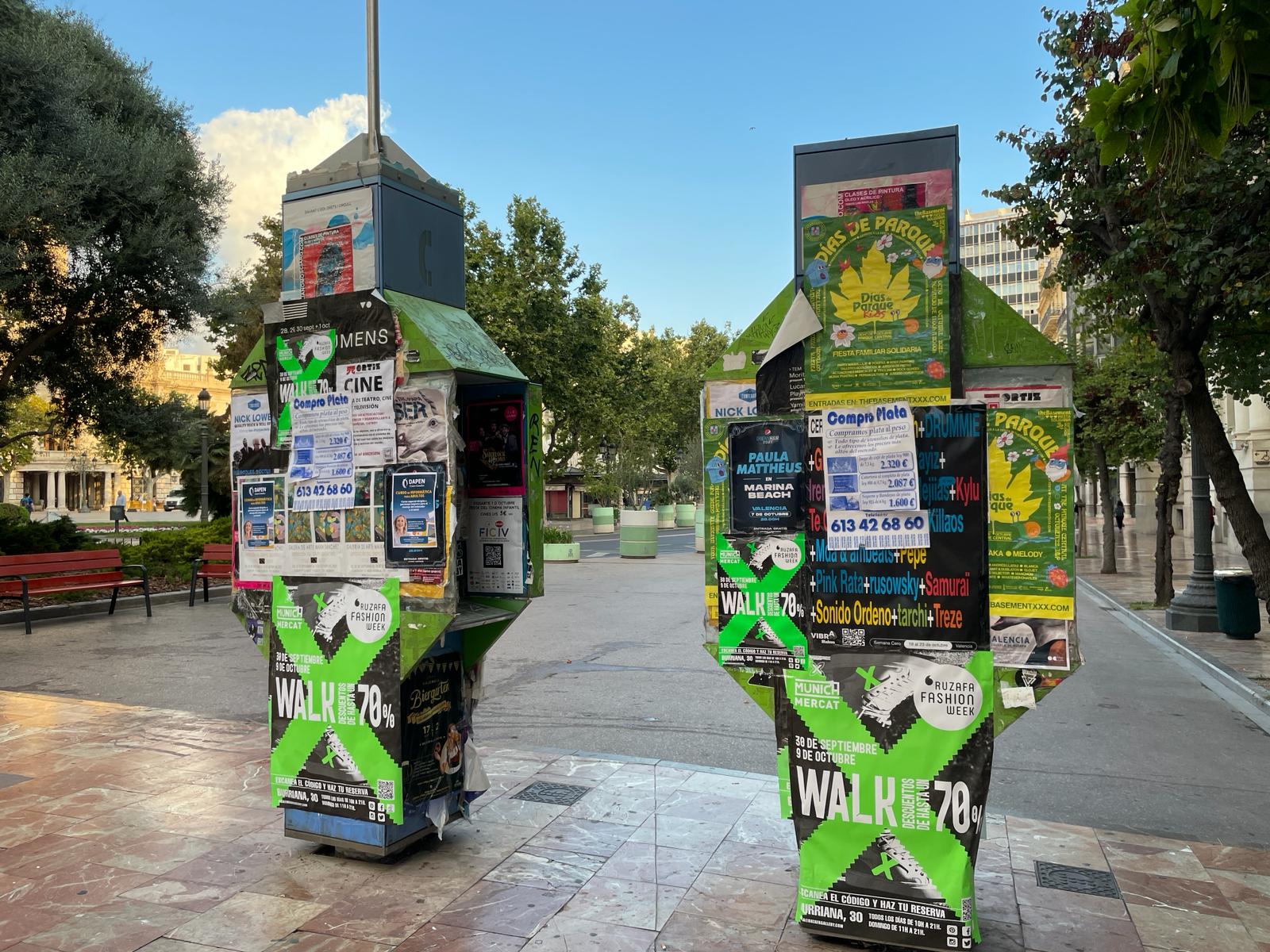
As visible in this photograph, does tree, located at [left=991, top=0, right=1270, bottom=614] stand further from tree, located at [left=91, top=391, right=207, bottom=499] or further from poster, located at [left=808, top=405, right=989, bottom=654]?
tree, located at [left=91, top=391, right=207, bottom=499]

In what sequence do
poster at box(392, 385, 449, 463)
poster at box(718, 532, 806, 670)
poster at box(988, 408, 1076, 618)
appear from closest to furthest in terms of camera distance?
poster at box(988, 408, 1076, 618)
poster at box(718, 532, 806, 670)
poster at box(392, 385, 449, 463)

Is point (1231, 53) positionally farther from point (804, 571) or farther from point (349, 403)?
point (349, 403)

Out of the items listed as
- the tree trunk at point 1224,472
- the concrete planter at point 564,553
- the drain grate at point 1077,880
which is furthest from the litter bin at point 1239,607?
the concrete planter at point 564,553

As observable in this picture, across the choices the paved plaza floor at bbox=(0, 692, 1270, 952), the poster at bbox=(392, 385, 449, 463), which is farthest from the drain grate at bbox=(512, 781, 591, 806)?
the poster at bbox=(392, 385, 449, 463)

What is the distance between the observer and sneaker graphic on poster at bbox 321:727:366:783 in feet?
13.5

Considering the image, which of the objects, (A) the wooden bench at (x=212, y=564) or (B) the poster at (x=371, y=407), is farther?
(A) the wooden bench at (x=212, y=564)

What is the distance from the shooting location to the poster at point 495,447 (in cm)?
454

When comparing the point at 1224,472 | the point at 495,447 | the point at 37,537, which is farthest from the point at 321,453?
the point at 37,537

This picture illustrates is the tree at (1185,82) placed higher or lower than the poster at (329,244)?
higher

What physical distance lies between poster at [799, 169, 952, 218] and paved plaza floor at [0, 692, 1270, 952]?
276cm

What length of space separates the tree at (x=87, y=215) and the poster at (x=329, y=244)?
10040 mm

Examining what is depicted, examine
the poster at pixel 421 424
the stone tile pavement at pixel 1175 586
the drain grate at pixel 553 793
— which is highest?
the poster at pixel 421 424

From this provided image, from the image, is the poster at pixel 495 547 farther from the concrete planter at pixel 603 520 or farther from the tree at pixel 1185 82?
the concrete planter at pixel 603 520

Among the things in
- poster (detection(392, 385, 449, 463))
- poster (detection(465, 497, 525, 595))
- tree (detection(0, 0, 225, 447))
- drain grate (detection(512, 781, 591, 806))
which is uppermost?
tree (detection(0, 0, 225, 447))
